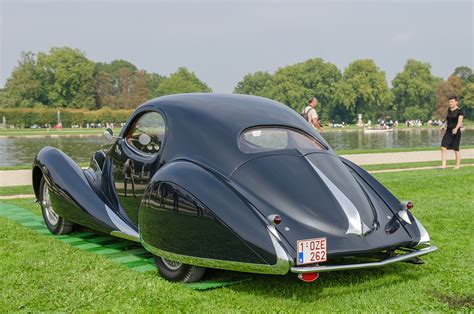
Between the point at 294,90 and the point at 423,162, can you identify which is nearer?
the point at 423,162

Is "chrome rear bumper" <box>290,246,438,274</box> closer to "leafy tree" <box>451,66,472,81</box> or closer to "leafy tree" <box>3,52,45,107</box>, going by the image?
"leafy tree" <box>3,52,45,107</box>

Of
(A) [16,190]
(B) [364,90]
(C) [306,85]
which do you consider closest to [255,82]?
(C) [306,85]

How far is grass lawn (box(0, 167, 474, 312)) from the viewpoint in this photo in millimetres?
4129

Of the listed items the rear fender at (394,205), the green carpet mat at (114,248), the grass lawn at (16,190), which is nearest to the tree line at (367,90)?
the grass lawn at (16,190)

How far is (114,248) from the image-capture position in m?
6.12

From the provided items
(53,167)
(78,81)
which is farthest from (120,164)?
(78,81)

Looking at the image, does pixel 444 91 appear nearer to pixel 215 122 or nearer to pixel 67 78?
pixel 67 78

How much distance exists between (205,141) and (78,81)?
3862 inches

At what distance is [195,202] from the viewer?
438cm

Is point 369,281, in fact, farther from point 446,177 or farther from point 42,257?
point 446,177

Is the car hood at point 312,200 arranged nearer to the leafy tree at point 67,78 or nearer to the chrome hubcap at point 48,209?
the chrome hubcap at point 48,209

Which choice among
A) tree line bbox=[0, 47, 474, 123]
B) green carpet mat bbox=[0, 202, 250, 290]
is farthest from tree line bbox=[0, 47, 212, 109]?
green carpet mat bbox=[0, 202, 250, 290]

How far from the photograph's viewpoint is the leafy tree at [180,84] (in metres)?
103

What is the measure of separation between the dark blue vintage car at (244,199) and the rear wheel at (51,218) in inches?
36.3
